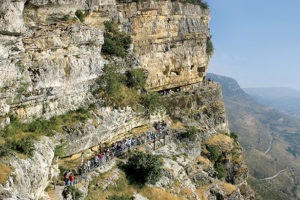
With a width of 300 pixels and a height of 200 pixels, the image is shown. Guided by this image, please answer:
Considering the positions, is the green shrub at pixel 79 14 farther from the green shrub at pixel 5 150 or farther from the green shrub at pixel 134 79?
the green shrub at pixel 5 150

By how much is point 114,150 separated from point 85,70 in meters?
8.95

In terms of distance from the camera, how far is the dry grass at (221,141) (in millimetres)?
57719

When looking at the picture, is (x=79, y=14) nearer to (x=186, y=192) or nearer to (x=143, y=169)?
(x=143, y=169)

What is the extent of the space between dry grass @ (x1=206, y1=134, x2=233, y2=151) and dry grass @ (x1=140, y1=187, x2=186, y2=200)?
21.8m

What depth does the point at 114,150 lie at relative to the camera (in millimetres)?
37844

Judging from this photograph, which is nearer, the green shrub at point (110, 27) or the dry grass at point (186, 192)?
the dry grass at point (186, 192)

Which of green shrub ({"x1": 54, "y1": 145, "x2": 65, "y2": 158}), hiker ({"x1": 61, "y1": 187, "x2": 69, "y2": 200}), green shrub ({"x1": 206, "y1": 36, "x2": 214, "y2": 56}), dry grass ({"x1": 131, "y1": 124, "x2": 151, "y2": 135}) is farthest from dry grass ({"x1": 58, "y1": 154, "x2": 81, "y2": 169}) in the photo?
green shrub ({"x1": 206, "y1": 36, "x2": 214, "y2": 56})

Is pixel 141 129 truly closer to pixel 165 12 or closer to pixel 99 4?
pixel 99 4

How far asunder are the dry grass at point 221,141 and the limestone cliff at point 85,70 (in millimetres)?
472

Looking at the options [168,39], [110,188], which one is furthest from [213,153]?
[110,188]

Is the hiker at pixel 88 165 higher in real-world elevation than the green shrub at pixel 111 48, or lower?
lower

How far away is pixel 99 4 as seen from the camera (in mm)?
46906

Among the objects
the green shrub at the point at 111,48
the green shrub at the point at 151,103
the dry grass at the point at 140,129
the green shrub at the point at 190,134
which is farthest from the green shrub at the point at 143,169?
the green shrub at the point at 111,48

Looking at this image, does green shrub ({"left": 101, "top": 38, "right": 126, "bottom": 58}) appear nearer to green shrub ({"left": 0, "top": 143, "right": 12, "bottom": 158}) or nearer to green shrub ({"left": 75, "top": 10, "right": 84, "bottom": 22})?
green shrub ({"left": 75, "top": 10, "right": 84, "bottom": 22})
